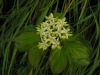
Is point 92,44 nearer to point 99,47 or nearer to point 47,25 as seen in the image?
point 99,47

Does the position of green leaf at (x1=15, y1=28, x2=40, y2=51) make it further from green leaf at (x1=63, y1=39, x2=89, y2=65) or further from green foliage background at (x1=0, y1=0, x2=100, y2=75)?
green leaf at (x1=63, y1=39, x2=89, y2=65)

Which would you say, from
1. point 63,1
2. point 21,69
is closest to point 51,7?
point 63,1

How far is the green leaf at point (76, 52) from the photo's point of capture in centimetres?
110

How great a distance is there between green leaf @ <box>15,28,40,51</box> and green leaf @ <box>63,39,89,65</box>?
0.14 m

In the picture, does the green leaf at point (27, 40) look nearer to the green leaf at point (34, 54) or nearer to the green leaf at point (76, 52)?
the green leaf at point (34, 54)

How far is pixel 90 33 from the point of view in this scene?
4.54 feet

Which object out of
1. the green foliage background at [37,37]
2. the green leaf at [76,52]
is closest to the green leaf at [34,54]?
the green foliage background at [37,37]

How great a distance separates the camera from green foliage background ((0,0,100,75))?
1.16 meters

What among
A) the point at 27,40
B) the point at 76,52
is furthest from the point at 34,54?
the point at 76,52

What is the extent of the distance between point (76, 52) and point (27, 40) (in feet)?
0.74

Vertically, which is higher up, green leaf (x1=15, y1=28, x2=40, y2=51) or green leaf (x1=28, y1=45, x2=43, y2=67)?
green leaf (x1=15, y1=28, x2=40, y2=51)

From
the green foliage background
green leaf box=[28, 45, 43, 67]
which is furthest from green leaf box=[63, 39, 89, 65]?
green leaf box=[28, 45, 43, 67]

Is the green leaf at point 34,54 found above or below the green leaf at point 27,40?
below

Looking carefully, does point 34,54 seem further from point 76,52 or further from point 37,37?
point 76,52
